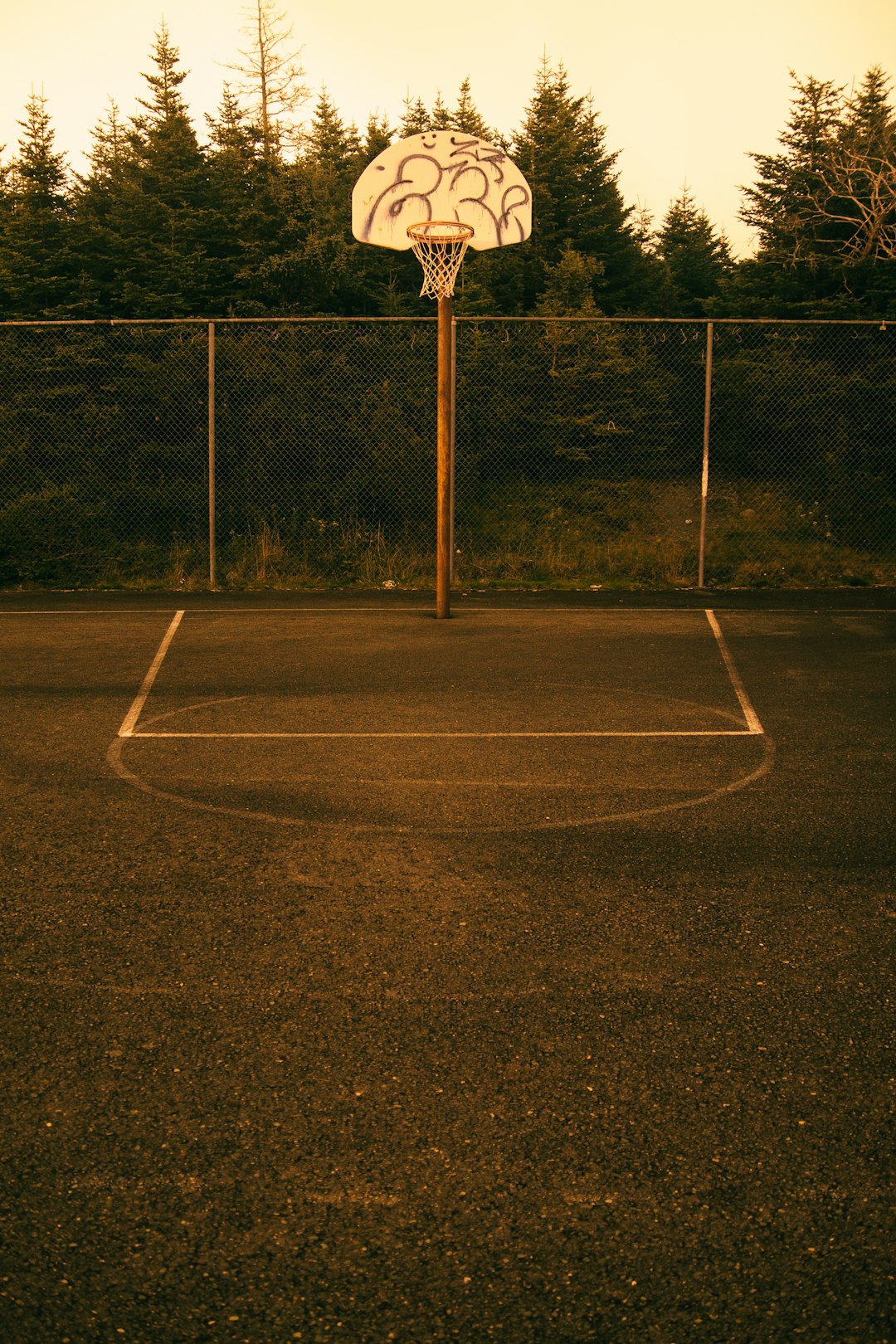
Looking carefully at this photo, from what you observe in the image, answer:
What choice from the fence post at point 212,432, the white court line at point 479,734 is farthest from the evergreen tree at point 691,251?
the white court line at point 479,734

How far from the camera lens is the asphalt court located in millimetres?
6379

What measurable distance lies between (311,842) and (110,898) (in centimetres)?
104

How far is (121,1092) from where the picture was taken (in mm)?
3377

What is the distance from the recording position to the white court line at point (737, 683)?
8.13m

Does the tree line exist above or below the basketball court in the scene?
above

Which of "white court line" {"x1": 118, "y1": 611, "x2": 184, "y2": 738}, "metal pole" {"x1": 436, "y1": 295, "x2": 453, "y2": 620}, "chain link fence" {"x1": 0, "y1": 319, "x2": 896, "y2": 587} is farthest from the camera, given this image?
"chain link fence" {"x1": 0, "y1": 319, "x2": 896, "y2": 587}

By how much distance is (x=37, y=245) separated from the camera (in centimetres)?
2266

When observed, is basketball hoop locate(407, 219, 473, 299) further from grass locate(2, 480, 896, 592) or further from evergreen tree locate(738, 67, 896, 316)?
evergreen tree locate(738, 67, 896, 316)

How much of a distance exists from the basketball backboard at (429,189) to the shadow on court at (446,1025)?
18.1 feet

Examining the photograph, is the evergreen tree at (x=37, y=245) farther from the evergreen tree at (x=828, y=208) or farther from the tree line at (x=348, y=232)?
the evergreen tree at (x=828, y=208)

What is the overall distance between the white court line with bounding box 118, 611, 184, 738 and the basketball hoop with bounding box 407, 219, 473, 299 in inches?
158

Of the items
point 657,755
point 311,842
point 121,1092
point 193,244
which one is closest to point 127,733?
point 311,842

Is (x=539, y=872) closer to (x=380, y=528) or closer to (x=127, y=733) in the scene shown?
(x=127, y=733)

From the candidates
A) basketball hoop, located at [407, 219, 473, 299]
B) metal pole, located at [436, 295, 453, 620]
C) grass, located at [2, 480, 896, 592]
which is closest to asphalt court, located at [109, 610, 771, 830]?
metal pole, located at [436, 295, 453, 620]
